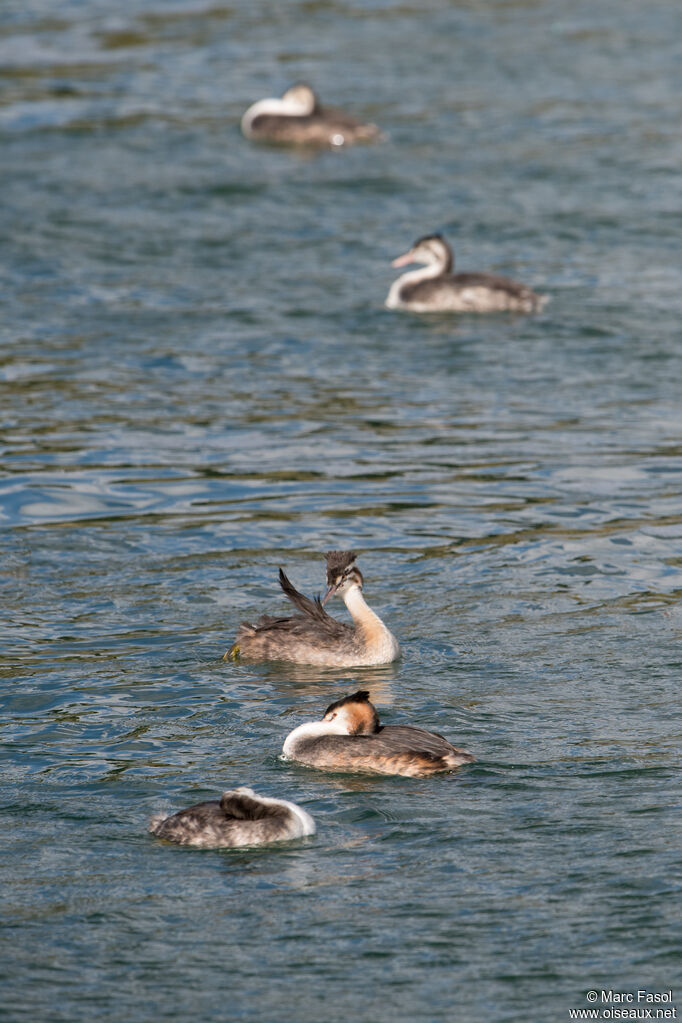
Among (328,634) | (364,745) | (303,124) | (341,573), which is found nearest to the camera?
(364,745)

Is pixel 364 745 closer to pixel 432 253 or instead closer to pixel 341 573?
pixel 341 573

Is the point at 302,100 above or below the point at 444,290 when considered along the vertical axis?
above

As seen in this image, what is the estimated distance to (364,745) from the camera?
1012 cm

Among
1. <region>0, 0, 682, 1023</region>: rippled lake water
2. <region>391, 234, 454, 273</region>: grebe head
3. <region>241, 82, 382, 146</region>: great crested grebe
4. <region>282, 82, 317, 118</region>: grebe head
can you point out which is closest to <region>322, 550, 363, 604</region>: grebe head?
<region>0, 0, 682, 1023</region>: rippled lake water

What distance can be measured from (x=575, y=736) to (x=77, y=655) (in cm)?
355

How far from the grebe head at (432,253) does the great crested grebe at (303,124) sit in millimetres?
7696

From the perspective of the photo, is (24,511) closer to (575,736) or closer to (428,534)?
(428,534)

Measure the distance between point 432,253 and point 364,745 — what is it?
1251cm

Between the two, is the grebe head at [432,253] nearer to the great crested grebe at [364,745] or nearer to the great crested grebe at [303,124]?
the great crested grebe at [303,124]

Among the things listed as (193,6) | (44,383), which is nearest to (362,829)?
(44,383)

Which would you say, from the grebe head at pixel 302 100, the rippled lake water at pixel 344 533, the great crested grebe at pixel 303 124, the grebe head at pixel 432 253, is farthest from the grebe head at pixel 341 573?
the grebe head at pixel 302 100

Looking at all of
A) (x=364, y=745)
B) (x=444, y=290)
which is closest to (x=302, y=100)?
(x=444, y=290)

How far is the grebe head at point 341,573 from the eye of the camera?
39.6 feet

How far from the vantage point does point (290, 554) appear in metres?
14.2
